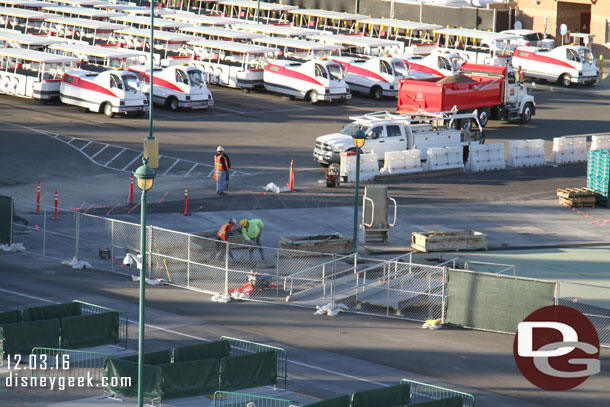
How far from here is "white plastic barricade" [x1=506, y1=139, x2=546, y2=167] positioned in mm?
41312

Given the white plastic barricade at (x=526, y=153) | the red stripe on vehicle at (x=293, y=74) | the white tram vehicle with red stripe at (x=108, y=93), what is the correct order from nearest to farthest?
1. the white plastic barricade at (x=526, y=153)
2. the white tram vehicle with red stripe at (x=108, y=93)
3. the red stripe on vehicle at (x=293, y=74)

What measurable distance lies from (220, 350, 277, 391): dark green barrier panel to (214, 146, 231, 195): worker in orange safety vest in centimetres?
1546

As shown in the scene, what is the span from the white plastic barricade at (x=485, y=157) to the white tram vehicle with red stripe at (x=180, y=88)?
45.2 ft

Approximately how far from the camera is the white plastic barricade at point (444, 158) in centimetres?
3975

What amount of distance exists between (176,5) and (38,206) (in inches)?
2352

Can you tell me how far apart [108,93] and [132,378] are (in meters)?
28.7

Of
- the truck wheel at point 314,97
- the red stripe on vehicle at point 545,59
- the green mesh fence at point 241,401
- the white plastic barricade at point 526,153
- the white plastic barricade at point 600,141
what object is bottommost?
the green mesh fence at point 241,401

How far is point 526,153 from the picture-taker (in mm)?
41625

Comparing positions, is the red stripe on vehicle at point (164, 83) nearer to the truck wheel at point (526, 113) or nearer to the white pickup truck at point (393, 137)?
the white pickup truck at point (393, 137)

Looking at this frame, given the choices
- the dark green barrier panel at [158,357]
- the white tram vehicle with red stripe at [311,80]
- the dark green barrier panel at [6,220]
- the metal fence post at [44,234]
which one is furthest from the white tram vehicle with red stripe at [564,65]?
the dark green barrier panel at [158,357]

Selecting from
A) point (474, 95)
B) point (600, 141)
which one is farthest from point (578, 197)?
point (474, 95)

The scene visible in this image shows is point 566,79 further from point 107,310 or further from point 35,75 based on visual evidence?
point 107,310

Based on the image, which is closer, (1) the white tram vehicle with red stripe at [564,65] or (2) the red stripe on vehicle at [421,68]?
(2) the red stripe on vehicle at [421,68]

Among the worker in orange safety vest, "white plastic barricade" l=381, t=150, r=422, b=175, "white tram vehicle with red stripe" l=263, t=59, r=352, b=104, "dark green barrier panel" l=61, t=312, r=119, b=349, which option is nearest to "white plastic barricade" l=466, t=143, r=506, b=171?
"white plastic barricade" l=381, t=150, r=422, b=175
